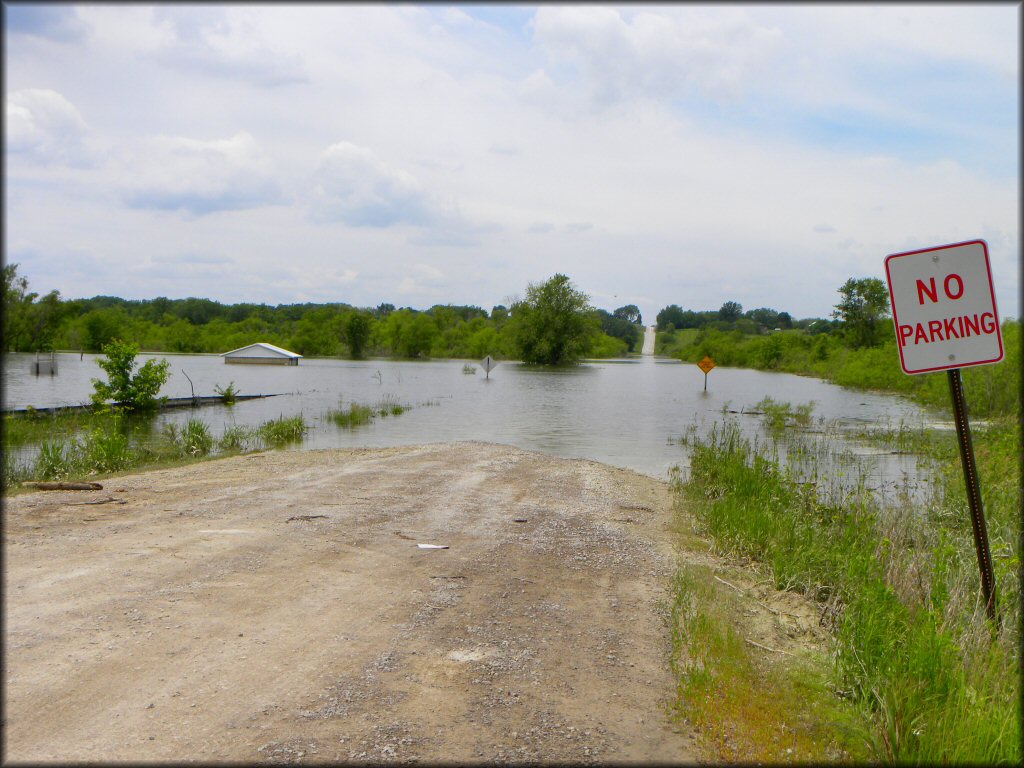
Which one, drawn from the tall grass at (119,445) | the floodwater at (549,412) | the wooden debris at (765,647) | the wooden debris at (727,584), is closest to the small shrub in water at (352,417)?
the floodwater at (549,412)

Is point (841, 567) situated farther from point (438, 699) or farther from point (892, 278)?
point (438, 699)

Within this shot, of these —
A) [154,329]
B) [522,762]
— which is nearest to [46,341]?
[522,762]

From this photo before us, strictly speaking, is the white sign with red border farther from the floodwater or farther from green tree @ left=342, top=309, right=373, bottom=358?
green tree @ left=342, top=309, right=373, bottom=358

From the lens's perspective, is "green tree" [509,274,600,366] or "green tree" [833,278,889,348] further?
"green tree" [509,274,600,366]

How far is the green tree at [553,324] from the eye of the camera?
335ft

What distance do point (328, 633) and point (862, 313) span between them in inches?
3537

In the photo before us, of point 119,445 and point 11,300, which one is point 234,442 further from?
point 11,300

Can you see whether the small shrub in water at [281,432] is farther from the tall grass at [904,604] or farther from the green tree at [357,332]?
the green tree at [357,332]

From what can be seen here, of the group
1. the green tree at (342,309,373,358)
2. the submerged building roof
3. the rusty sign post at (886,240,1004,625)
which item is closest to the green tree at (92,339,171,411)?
the rusty sign post at (886,240,1004,625)

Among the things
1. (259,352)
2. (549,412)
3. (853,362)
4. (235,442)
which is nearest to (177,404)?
(235,442)

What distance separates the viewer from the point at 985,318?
4.62 metres

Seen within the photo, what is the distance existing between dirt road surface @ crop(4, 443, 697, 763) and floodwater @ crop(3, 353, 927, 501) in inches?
148

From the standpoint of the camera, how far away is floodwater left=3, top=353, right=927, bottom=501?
23.2 metres

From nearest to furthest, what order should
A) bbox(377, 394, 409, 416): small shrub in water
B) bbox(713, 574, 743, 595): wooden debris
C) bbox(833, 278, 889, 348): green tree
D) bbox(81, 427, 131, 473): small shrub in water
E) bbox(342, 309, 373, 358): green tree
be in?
bbox(713, 574, 743, 595): wooden debris, bbox(81, 427, 131, 473): small shrub in water, bbox(377, 394, 409, 416): small shrub in water, bbox(833, 278, 889, 348): green tree, bbox(342, 309, 373, 358): green tree
